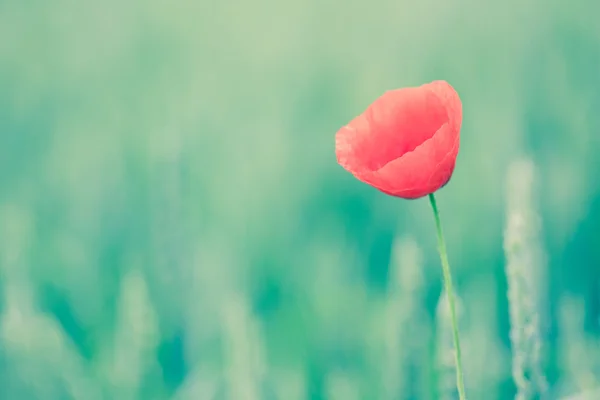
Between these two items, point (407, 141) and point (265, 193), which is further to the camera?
point (265, 193)

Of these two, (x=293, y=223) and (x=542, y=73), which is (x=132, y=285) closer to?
(x=293, y=223)

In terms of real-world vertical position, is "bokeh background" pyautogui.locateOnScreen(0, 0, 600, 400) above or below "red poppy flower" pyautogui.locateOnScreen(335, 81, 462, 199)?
below

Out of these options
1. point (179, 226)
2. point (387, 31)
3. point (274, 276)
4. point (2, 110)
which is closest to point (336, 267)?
point (274, 276)

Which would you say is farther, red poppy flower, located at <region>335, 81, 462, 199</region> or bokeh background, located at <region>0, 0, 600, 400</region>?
bokeh background, located at <region>0, 0, 600, 400</region>

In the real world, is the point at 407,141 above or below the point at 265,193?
above

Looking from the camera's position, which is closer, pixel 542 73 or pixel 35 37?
pixel 542 73
